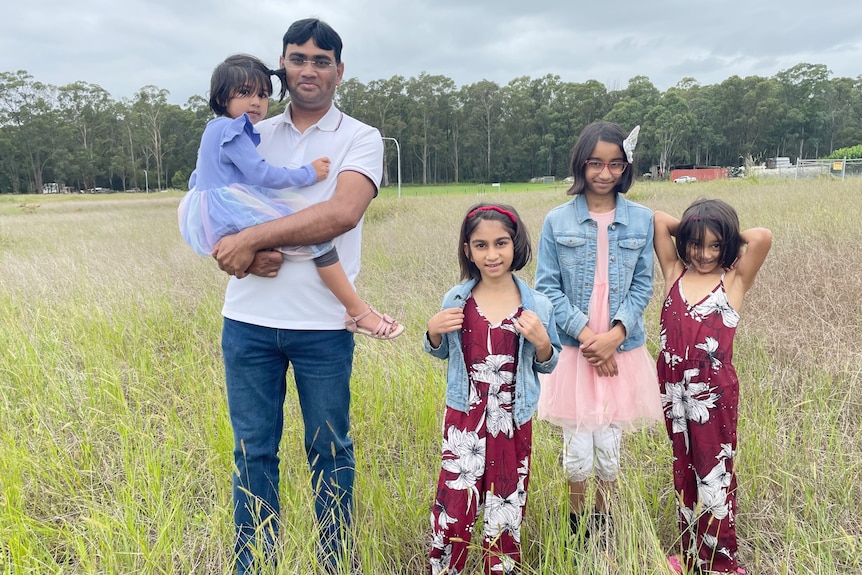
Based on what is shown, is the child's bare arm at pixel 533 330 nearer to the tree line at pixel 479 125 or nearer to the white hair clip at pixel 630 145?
the white hair clip at pixel 630 145

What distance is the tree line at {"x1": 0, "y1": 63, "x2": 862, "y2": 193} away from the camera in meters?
51.8

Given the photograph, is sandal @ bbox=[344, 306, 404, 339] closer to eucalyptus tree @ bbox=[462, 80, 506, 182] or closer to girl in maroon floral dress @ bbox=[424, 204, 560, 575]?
girl in maroon floral dress @ bbox=[424, 204, 560, 575]

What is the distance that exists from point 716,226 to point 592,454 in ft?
3.43

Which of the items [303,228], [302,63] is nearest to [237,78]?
[302,63]

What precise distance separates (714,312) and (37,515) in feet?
9.91

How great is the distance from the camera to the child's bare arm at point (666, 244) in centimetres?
207

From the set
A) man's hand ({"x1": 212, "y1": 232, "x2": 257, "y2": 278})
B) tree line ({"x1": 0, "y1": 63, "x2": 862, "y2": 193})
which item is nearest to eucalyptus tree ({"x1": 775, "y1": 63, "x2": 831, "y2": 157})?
tree line ({"x1": 0, "y1": 63, "x2": 862, "y2": 193})

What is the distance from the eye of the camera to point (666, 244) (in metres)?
2.11

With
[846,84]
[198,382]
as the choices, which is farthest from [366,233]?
[846,84]

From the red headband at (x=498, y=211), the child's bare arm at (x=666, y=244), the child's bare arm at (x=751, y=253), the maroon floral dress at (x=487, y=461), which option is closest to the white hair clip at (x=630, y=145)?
the child's bare arm at (x=666, y=244)

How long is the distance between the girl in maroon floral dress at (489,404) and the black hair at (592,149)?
541 mm

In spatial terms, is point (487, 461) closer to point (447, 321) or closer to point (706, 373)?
point (447, 321)

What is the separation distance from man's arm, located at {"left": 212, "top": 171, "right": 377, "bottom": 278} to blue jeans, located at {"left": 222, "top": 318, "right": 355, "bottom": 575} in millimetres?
269

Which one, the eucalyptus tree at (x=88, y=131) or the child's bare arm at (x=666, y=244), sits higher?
the eucalyptus tree at (x=88, y=131)
